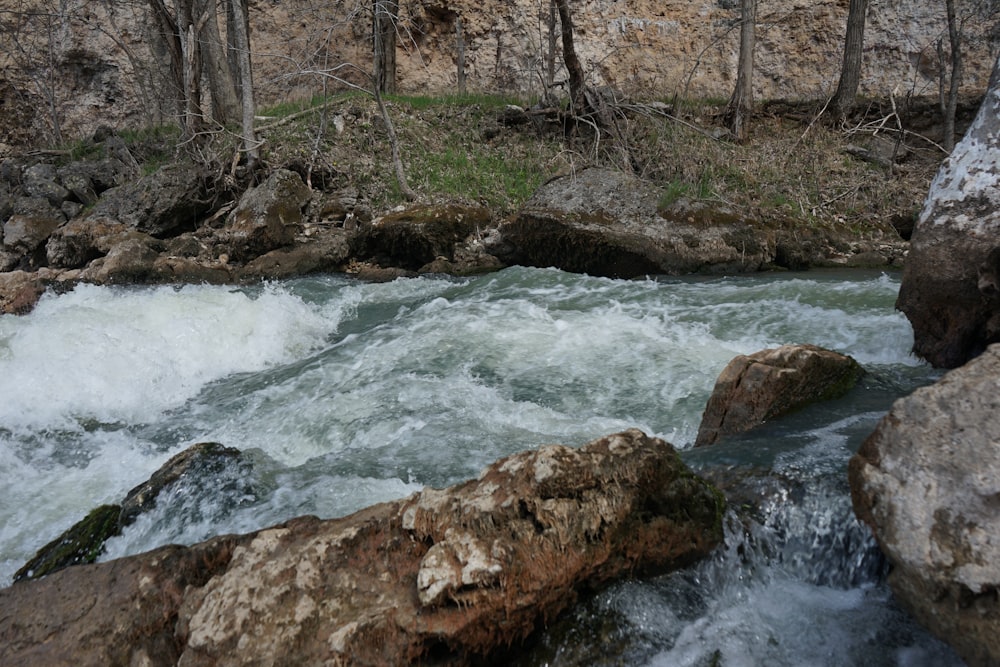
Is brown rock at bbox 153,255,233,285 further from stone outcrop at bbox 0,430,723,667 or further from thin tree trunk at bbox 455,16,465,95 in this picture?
thin tree trunk at bbox 455,16,465,95

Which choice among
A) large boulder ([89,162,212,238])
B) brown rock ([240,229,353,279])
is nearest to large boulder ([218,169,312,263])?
brown rock ([240,229,353,279])

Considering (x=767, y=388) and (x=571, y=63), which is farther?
(x=571, y=63)

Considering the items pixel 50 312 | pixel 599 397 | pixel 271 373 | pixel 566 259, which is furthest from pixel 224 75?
pixel 599 397

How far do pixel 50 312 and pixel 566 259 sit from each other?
20.0 feet

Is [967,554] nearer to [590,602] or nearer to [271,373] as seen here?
[590,602]

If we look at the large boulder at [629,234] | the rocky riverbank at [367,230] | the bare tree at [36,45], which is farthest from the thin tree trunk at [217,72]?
the bare tree at [36,45]

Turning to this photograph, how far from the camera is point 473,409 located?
16.3ft

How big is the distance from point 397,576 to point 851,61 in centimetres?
1377

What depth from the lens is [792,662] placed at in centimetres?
234

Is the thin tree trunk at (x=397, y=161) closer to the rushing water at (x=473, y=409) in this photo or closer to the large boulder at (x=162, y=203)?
the rushing water at (x=473, y=409)

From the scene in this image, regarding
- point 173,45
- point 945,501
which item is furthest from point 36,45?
point 945,501

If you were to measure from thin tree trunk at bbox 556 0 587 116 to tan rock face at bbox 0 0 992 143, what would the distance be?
8.70ft

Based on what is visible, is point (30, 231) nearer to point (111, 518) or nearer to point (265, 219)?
point (265, 219)

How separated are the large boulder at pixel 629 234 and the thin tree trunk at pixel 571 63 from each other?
2989 mm
